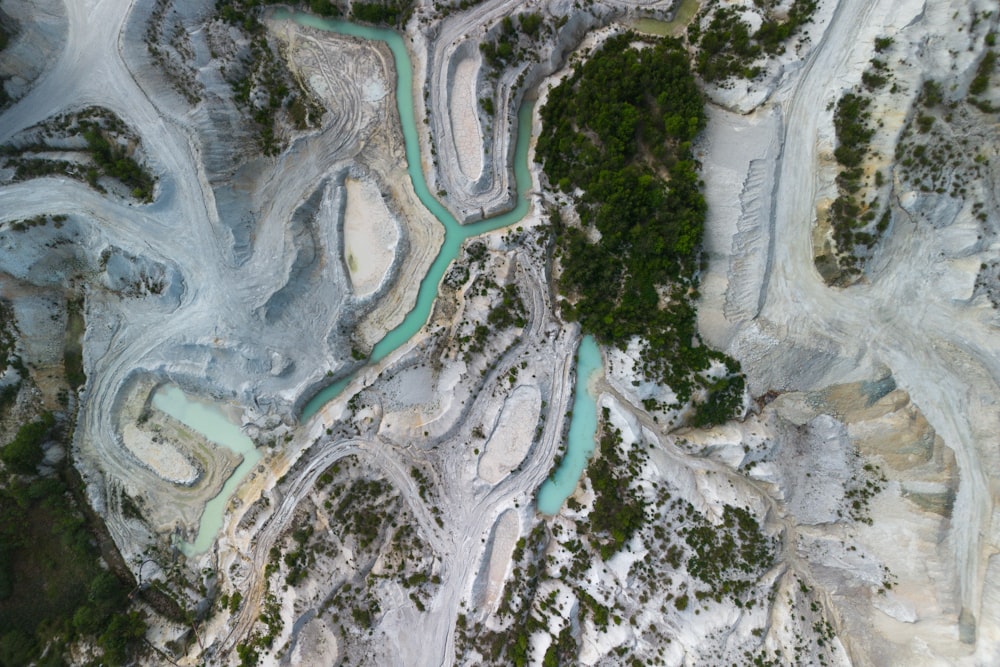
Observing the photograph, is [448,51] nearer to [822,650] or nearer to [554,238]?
[554,238]

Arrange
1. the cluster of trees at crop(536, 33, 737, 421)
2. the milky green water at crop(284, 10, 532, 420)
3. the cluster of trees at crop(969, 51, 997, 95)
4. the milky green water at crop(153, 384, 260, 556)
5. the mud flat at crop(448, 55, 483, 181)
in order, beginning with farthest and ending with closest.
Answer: the milky green water at crop(284, 10, 532, 420) < the milky green water at crop(153, 384, 260, 556) < the mud flat at crop(448, 55, 483, 181) < the cluster of trees at crop(536, 33, 737, 421) < the cluster of trees at crop(969, 51, 997, 95)

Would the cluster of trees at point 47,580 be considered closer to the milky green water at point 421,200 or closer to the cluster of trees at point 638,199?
the milky green water at point 421,200

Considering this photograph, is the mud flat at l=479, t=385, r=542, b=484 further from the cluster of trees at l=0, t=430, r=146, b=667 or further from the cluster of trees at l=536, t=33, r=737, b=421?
the cluster of trees at l=0, t=430, r=146, b=667

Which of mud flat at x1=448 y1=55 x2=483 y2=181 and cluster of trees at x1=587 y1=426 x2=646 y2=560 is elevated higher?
mud flat at x1=448 y1=55 x2=483 y2=181

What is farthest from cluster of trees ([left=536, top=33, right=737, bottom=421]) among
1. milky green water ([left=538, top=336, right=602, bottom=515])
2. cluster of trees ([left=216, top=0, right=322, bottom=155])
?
cluster of trees ([left=216, top=0, right=322, bottom=155])

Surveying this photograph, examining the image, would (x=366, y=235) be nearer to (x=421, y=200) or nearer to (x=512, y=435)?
(x=421, y=200)

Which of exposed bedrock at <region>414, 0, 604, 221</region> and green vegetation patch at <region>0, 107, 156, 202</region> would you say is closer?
green vegetation patch at <region>0, 107, 156, 202</region>

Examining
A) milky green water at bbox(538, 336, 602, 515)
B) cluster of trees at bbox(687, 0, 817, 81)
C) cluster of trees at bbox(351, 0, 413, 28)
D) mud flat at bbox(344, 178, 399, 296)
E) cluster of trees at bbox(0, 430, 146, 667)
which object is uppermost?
cluster of trees at bbox(351, 0, 413, 28)
